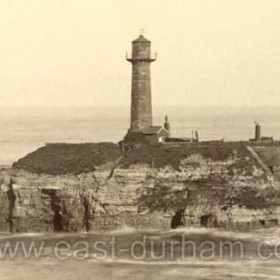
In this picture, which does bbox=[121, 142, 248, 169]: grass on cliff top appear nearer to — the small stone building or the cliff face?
the cliff face

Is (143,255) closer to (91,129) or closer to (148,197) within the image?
(148,197)

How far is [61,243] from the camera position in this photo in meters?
52.0

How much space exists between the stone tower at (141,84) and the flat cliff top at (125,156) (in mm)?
6230

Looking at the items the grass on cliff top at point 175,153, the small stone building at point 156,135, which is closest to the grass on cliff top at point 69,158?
the grass on cliff top at point 175,153

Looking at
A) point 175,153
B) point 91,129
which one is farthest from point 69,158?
point 91,129

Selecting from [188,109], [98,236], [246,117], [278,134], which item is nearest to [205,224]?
[98,236]

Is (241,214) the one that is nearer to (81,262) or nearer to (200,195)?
(200,195)

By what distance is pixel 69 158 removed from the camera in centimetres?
5866

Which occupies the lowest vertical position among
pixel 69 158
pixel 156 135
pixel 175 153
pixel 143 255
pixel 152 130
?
pixel 143 255

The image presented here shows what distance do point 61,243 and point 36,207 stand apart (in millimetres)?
5353

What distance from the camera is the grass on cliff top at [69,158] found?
57.2m

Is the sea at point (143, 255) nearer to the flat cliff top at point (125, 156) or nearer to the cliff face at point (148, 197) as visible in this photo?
the cliff face at point (148, 197)

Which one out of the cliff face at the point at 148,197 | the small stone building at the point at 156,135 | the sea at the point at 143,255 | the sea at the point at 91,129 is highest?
the sea at the point at 91,129

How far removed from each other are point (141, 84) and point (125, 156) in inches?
355
